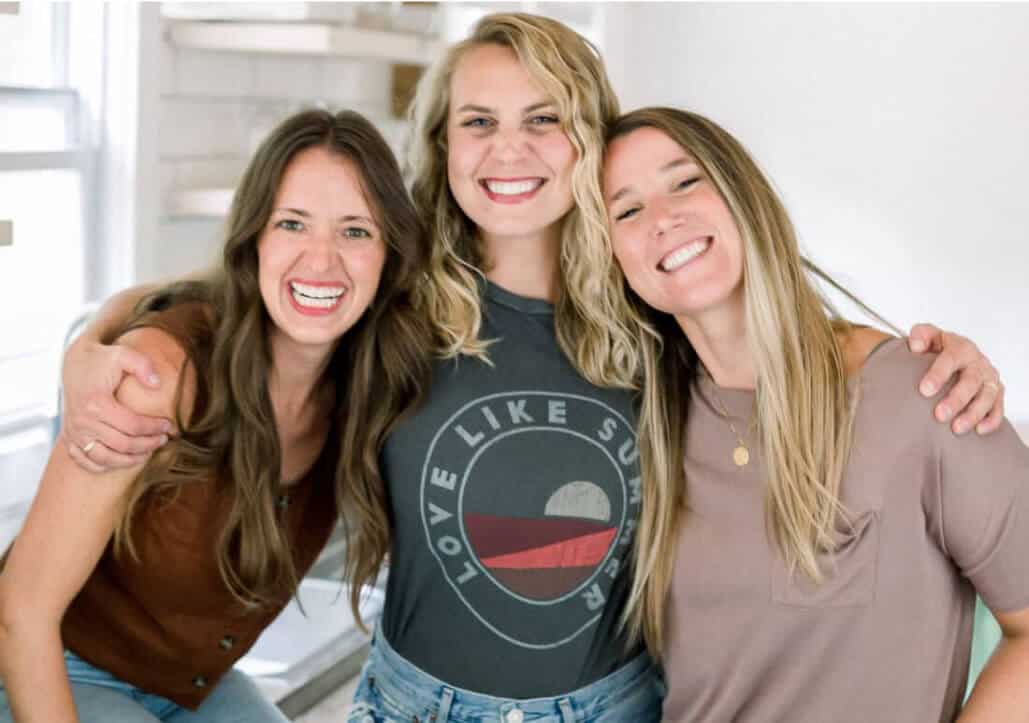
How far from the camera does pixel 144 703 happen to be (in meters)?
2.11

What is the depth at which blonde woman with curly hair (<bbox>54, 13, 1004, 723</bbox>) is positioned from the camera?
6.57ft

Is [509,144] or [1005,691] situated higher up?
[509,144]

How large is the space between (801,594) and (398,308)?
29.2 inches

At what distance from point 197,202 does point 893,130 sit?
248 centimetres

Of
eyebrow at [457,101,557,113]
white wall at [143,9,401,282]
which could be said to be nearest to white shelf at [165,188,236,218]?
white wall at [143,9,401,282]

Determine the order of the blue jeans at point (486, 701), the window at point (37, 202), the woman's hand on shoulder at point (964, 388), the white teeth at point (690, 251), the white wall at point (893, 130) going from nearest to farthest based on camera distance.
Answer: the woman's hand on shoulder at point (964, 388)
the white teeth at point (690, 251)
the blue jeans at point (486, 701)
the window at point (37, 202)
the white wall at point (893, 130)

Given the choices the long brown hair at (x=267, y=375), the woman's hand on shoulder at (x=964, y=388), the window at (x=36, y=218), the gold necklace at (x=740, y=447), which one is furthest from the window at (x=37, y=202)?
the woman's hand on shoulder at (x=964, y=388)

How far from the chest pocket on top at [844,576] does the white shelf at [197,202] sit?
5.82 feet

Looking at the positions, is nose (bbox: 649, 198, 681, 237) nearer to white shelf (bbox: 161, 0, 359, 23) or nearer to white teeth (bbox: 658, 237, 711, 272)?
white teeth (bbox: 658, 237, 711, 272)

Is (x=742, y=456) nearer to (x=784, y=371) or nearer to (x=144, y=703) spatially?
(x=784, y=371)

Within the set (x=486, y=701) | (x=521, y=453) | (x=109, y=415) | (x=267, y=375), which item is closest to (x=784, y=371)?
(x=521, y=453)

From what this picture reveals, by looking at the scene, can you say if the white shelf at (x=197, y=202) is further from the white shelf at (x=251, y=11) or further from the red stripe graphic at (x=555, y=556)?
the red stripe graphic at (x=555, y=556)

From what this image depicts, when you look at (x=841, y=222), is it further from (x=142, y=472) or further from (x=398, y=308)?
(x=142, y=472)

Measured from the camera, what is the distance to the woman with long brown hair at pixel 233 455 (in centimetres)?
188
